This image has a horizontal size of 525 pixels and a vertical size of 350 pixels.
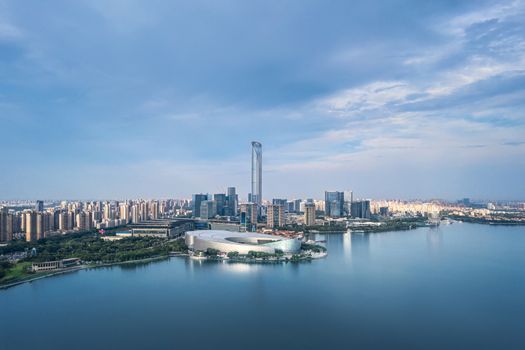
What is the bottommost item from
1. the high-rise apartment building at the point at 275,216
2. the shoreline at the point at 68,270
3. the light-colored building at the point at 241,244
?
the shoreline at the point at 68,270

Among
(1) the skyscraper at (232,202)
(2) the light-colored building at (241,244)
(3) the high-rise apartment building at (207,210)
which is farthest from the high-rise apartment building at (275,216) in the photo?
(2) the light-colored building at (241,244)

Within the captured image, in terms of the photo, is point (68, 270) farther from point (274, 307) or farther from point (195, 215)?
point (195, 215)

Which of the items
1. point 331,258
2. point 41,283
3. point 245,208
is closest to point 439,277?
point 331,258

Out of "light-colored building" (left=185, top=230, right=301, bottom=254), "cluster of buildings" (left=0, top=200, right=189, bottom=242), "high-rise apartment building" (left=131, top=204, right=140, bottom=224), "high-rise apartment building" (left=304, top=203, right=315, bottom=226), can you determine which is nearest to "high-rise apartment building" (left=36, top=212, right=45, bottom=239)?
"cluster of buildings" (left=0, top=200, right=189, bottom=242)

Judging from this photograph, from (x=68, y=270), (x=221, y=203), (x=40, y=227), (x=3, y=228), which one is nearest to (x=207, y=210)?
(x=221, y=203)

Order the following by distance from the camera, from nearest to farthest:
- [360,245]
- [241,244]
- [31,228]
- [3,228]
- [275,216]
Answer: [241,244], [3,228], [31,228], [360,245], [275,216]

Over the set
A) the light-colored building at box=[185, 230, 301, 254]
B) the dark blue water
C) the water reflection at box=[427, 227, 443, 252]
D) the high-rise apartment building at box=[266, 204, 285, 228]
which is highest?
the high-rise apartment building at box=[266, 204, 285, 228]

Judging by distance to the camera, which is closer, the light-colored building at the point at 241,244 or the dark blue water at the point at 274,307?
the dark blue water at the point at 274,307

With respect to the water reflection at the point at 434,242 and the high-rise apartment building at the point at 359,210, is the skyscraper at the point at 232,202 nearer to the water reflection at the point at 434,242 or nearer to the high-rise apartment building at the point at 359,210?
the high-rise apartment building at the point at 359,210

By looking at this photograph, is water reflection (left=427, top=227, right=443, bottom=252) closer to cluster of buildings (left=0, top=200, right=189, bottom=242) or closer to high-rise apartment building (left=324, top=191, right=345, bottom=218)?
high-rise apartment building (left=324, top=191, right=345, bottom=218)

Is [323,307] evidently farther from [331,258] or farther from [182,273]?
[331,258]
